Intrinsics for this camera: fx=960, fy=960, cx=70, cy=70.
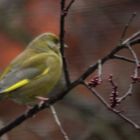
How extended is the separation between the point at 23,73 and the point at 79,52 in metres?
2.18

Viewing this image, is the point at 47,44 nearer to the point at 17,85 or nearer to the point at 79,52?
the point at 17,85

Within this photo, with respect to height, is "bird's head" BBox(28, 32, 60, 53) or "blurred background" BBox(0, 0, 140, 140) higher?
"bird's head" BBox(28, 32, 60, 53)

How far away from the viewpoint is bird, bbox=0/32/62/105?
14.9 feet

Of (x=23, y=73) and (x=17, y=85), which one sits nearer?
(x=17, y=85)

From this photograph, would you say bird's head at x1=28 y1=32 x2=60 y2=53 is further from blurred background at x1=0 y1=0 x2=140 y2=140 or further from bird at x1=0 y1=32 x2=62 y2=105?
blurred background at x1=0 y1=0 x2=140 y2=140

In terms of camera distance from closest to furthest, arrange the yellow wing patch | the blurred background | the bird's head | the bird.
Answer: the yellow wing patch
the bird
the bird's head
the blurred background

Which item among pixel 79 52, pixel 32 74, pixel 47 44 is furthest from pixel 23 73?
pixel 79 52

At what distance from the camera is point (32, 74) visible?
15.6ft

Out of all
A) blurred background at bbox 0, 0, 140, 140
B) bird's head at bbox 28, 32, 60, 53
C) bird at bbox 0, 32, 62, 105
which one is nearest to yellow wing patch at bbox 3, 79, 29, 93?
bird at bbox 0, 32, 62, 105

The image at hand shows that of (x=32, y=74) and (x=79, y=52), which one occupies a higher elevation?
(x=32, y=74)

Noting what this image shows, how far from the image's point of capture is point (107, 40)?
23.2 ft

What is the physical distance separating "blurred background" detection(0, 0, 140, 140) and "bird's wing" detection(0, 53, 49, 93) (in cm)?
138

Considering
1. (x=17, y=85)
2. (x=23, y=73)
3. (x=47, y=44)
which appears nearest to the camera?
(x=17, y=85)

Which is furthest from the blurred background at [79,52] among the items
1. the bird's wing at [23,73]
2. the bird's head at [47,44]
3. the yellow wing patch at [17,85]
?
the yellow wing patch at [17,85]
